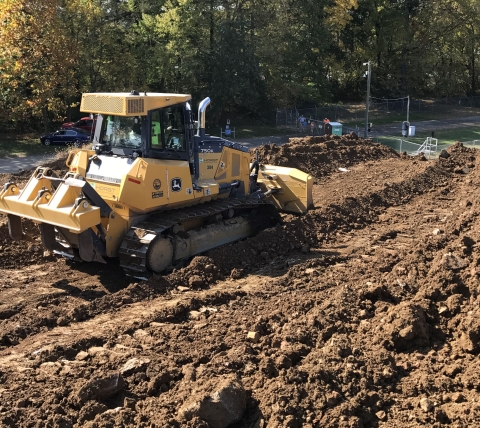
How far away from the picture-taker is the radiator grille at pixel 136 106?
32.0 feet

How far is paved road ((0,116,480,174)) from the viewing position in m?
26.5

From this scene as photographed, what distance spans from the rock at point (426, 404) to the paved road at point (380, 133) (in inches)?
872

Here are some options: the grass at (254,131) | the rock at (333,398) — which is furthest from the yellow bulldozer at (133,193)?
the grass at (254,131)

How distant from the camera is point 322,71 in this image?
160 ft

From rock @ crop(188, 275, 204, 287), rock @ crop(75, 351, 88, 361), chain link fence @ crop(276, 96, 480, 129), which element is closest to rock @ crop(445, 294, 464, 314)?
rock @ crop(188, 275, 204, 287)

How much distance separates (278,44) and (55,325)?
3994 cm

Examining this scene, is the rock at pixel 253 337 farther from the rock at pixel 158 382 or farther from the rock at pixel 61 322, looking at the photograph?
the rock at pixel 61 322

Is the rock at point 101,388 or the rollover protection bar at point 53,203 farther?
the rollover protection bar at point 53,203

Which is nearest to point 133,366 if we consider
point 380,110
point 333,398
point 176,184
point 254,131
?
point 333,398

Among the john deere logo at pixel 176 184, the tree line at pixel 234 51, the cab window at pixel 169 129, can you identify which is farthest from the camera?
the tree line at pixel 234 51

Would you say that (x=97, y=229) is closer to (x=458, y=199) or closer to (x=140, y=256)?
(x=140, y=256)

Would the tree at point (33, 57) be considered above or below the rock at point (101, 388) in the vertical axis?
above

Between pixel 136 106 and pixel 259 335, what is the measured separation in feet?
15.4

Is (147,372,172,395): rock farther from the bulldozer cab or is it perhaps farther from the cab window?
the cab window
